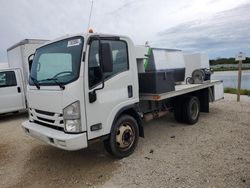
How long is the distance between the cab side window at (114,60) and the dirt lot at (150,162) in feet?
4.96

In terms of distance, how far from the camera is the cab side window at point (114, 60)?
11.5 feet

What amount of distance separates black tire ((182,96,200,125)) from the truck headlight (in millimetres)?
3541

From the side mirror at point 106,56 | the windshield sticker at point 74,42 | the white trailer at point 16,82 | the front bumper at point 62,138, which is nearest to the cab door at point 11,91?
the white trailer at point 16,82

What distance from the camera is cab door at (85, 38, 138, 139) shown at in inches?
137

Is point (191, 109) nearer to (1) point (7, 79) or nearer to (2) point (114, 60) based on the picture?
(2) point (114, 60)

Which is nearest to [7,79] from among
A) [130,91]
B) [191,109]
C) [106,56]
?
[130,91]

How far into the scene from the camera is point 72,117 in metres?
3.31

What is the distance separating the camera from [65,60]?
11.7ft

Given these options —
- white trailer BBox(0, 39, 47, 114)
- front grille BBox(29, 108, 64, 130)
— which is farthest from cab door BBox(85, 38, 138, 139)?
white trailer BBox(0, 39, 47, 114)

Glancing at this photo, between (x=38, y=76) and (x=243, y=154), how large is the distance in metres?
3.94

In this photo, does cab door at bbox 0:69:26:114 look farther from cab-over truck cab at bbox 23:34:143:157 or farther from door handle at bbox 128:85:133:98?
door handle at bbox 128:85:133:98

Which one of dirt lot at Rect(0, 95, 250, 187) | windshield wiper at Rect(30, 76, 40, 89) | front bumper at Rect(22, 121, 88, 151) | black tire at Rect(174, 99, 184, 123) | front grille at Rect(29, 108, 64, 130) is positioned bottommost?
dirt lot at Rect(0, 95, 250, 187)

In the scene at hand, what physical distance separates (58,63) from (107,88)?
89cm

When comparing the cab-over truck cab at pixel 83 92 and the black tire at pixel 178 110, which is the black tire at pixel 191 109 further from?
the cab-over truck cab at pixel 83 92
